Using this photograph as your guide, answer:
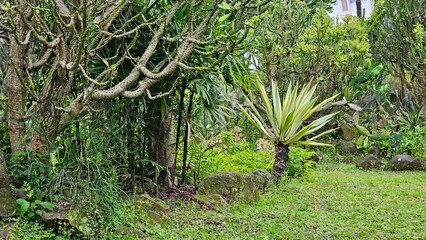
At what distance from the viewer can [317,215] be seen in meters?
4.77

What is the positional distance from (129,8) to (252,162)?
140 inches

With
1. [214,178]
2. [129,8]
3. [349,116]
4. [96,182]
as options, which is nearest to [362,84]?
[349,116]

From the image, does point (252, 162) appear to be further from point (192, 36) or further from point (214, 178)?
point (192, 36)

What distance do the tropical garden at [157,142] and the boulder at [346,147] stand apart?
4.63 feet

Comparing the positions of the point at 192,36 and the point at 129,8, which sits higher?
the point at 129,8

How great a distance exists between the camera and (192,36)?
3758 millimetres

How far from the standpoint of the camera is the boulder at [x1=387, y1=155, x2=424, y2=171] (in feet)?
28.0

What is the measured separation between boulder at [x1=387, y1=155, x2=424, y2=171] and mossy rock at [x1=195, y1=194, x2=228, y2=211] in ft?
15.4

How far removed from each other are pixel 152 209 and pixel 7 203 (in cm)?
123

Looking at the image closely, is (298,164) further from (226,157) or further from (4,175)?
(4,175)

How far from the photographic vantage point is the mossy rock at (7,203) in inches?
131

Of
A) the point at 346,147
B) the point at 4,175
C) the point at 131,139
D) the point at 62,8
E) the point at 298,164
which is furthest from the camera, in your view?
the point at 346,147

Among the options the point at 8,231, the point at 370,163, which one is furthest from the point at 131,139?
the point at 370,163

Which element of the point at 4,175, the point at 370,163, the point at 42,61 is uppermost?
the point at 42,61
